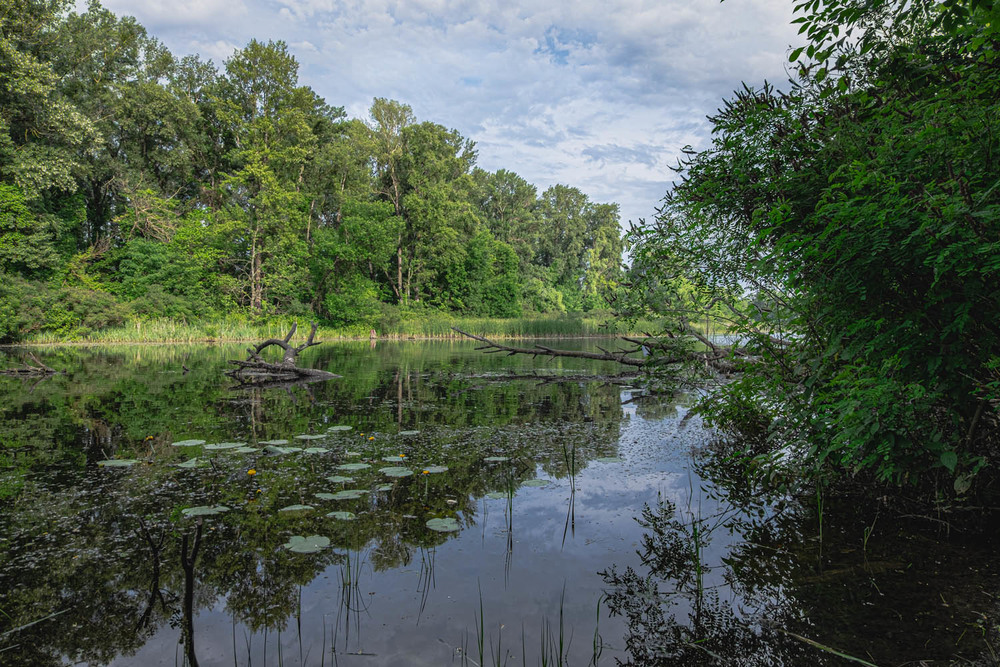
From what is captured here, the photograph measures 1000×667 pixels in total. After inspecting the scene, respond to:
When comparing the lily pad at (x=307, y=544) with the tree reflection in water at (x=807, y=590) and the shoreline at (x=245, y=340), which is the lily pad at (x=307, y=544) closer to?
the tree reflection in water at (x=807, y=590)

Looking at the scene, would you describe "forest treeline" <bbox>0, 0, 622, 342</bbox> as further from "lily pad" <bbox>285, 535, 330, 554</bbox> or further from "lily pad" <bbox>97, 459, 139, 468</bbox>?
"lily pad" <bbox>285, 535, 330, 554</bbox>

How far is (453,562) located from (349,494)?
4.26 ft

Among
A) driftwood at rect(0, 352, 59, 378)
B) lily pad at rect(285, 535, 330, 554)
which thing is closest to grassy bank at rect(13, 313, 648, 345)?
driftwood at rect(0, 352, 59, 378)

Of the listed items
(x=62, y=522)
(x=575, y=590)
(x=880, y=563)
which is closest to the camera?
(x=575, y=590)

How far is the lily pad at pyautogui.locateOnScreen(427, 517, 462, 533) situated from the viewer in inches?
138

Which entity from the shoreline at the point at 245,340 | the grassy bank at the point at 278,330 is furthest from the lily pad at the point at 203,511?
the grassy bank at the point at 278,330

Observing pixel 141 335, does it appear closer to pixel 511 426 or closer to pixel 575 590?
pixel 511 426

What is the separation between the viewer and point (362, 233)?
1439 inches

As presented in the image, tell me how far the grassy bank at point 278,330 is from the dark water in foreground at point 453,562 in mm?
16296

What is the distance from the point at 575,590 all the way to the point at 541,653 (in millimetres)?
597

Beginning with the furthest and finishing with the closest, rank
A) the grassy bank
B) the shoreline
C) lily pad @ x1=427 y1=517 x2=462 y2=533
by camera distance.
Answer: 1. the grassy bank
2. the shoreline
3. lily pad @ x1=427 y1=517 x2=462 y2=533

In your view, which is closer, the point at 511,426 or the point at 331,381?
the point at 511,426

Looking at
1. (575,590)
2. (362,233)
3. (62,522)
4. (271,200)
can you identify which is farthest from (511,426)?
(362,233)

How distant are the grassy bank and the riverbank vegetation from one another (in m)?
16.3
